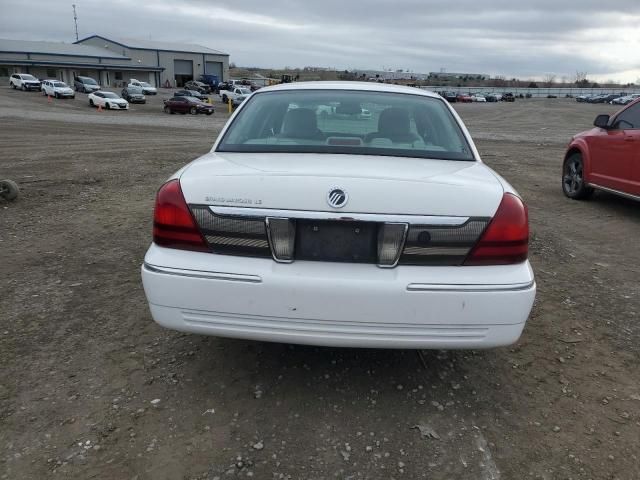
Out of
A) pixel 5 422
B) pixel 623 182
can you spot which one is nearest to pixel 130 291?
pixel 5 422

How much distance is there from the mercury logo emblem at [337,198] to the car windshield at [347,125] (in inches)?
27.5

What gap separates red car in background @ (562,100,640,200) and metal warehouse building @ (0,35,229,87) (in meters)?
76.3

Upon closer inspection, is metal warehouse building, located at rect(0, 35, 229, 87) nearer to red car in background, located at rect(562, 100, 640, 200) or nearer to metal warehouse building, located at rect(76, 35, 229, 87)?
metal warehouse building, located at rect(76, 35, 229, 87)

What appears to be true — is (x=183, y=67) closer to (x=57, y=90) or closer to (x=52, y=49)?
(x=52, y=49)

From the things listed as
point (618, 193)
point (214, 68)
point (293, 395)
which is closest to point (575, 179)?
point (618, 193)

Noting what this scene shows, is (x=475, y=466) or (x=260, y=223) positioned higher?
(x=260, y=223)

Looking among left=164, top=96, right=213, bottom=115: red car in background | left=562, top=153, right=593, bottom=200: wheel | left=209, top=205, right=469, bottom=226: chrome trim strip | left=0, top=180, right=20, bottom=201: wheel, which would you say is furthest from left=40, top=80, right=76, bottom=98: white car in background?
left=209, top=205, right=469, bottom=226: chrome trim strip

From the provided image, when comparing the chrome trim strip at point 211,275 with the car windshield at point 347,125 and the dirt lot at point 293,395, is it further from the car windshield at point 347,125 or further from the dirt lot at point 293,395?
the car windshield at point 347,125

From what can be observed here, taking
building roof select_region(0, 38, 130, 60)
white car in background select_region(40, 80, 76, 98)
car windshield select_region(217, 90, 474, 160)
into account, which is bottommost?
white car in background select_region(40, 80, 76, 98)

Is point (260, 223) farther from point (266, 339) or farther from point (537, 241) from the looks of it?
point (537, 241)

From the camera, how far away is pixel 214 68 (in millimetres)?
96875

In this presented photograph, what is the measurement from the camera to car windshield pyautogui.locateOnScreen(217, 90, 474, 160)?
3357 mm

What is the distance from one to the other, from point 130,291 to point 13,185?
399 cm

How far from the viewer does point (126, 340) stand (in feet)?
11.9
